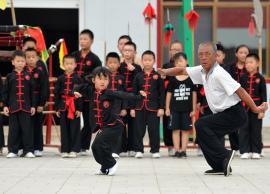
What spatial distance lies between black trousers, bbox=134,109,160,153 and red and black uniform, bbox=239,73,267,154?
137 cm

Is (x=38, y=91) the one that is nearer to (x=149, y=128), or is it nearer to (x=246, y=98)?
(x=149, y=128)

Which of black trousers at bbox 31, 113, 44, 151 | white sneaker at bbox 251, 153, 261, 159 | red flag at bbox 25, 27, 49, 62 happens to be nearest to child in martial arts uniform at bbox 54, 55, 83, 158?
black trousers at bbox 31, 113, 44, 151

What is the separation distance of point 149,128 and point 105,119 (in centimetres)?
280

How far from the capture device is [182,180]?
32.2ft

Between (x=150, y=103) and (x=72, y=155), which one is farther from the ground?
(x=150, y=103)

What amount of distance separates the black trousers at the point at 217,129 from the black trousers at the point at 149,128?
9.24 feet

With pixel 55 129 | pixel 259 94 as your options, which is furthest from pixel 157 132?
pixel 55 129

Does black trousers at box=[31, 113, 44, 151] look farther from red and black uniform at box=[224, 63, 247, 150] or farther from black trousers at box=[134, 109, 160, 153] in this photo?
red and black uniform at box=[224, 63, 247, 150]

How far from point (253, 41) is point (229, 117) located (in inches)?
359

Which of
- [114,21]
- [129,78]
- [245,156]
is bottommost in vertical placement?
[245,156]

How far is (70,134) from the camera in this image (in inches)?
529

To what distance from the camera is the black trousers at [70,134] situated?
13.4 metres

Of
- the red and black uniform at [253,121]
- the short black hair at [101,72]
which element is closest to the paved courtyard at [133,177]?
the red and black uniform at [253,121]

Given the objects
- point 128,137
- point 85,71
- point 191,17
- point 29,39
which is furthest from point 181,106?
point 29,39
